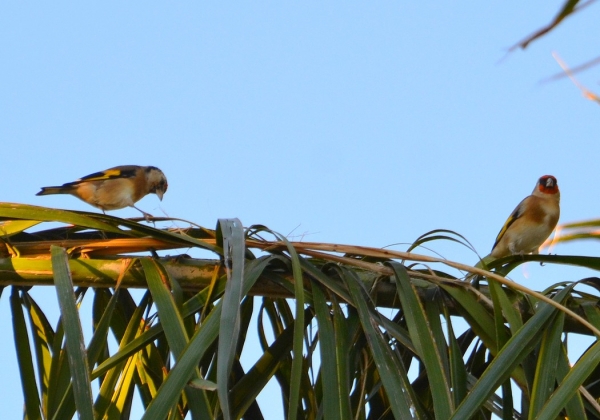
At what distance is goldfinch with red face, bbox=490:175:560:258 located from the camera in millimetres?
7117

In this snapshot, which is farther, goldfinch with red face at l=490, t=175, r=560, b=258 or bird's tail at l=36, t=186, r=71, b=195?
goldfinch with red face at l=490, t=175, r=560, b=258

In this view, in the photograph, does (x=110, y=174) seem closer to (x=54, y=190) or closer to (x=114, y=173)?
(x=114, y=173)

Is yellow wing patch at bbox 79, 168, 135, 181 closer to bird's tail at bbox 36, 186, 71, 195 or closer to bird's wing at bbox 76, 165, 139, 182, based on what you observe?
bird's wing at bbox 76, 165, 139, 182

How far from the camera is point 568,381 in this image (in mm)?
1670

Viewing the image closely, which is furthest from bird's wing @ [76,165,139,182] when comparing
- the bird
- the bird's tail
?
the bird's tail

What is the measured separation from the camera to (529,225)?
713 centimetres

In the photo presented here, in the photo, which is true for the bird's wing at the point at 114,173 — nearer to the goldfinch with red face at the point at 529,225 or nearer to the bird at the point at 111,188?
the bird at the point at 111,188

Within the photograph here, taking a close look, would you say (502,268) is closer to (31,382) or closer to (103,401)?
(103,401)

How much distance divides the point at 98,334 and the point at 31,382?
333mm

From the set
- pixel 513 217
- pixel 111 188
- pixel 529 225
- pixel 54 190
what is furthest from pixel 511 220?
pixel 54 190

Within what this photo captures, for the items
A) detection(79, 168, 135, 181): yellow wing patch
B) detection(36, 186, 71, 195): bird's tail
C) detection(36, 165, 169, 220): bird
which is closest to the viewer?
detection(36, 186, 71, 195): bird's tail

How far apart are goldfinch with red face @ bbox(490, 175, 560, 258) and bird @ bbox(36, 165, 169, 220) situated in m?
3.21

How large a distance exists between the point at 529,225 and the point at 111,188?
11.7ft

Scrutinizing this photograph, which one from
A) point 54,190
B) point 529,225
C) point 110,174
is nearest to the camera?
point 54,190
